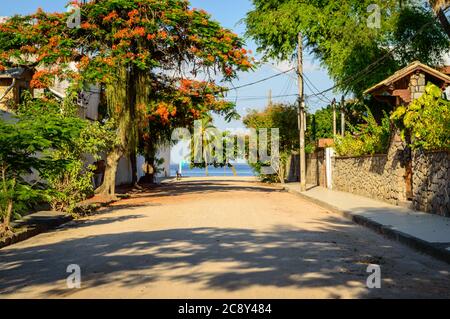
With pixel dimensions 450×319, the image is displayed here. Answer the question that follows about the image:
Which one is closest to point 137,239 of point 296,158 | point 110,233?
point 110,233

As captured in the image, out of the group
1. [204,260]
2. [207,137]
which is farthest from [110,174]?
[207,137]

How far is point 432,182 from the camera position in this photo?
16.2 metres

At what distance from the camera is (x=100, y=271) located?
8.34 meters

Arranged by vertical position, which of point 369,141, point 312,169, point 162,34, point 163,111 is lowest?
point 312,169

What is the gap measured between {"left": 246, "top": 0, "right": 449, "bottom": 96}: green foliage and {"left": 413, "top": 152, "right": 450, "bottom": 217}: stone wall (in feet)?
52.1

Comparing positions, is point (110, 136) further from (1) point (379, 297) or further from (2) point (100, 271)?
(1) point (379, 297)

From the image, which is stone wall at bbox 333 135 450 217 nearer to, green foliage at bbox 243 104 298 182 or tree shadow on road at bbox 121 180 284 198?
tree shadow on road at bbox 121 180 284 198

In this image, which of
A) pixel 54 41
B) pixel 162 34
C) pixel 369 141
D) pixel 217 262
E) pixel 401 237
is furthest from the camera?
pixel 162 34

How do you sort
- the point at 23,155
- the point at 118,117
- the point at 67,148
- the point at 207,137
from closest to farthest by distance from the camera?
the point at 23,155
the point at 67,148
the point at 118,117
the point at 207,137

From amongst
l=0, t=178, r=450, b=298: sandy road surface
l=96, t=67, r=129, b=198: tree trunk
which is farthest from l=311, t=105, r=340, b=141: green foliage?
l=0, t=178, r=450, b=298: sandy road surface

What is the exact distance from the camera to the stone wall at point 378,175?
63.5 ft

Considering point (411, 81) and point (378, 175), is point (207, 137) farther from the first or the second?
point (411, 81)

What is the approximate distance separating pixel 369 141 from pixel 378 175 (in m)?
2.35
